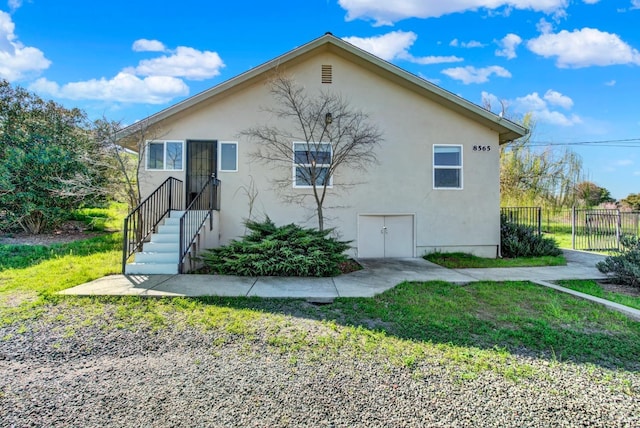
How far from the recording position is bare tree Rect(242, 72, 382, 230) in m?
8.94

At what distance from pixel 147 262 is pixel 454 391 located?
21.2 ft

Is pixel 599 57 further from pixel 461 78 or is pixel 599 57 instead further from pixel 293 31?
pixel 293 31

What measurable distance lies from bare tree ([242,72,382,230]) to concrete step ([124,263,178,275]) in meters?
3.70

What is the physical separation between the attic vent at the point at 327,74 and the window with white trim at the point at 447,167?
388 centimetres

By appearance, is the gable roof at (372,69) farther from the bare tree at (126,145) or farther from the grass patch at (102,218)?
the grass patch at (102,218)

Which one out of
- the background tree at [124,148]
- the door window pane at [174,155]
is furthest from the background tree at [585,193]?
the background tree at [124,148]

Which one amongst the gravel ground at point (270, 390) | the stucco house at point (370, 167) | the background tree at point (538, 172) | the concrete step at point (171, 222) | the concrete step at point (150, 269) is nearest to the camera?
the gravel ground at point (270, 390)

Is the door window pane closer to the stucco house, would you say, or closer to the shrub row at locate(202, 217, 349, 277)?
the stucco house

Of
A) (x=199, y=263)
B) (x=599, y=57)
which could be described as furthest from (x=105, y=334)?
(x=599, y=57)

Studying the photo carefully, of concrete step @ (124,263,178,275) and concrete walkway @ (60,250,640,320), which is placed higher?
concrete step @ (124,263,178,275)

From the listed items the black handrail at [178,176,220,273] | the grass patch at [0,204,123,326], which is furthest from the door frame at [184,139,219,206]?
the grass patch at [0,204,123,326]

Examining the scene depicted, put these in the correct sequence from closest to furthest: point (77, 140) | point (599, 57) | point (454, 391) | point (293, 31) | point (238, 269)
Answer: point (454, 391) < point (238, 269) < point (293, 31) < point (77, 140) < point (599, 57)

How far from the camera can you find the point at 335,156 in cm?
877

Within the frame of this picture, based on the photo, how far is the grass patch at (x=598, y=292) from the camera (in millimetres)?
4964
